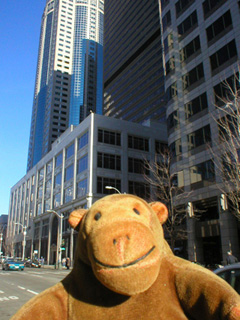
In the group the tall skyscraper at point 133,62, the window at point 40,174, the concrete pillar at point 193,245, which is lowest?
the concrete pillar at point 193,245

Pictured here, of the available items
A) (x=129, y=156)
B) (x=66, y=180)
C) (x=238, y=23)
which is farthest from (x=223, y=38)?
(x=66, y=180)

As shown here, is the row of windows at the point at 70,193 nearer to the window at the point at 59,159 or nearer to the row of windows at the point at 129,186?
the row of windows at the point at 129,186

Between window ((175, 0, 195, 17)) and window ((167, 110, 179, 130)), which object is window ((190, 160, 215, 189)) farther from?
window ((175, 0, 195, 17))

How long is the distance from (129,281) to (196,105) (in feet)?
89.5

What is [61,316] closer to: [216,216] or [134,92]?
[216,216]

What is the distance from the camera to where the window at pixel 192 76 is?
27.1 m

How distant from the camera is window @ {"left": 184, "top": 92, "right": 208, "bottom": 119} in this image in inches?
1025

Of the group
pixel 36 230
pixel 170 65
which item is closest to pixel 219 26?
pixel 170 65

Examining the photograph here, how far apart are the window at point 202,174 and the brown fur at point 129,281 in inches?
926

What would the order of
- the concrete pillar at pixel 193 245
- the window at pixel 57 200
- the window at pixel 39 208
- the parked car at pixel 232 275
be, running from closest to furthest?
the parked car at pixel 232 275
the concrete pillar at pixel 193 245
the window at pixel 57 200
the window at pixel 39 208

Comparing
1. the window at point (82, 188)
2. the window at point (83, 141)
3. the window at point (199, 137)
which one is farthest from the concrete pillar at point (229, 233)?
the window at point (83, 141)

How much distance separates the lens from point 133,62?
93.1 m

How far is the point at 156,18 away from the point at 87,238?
93.9 meters

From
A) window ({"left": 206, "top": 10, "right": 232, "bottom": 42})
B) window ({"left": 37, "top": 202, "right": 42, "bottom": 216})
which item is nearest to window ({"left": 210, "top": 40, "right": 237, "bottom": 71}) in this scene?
window ({"left": 206, "top": 10, "right": 232, "bottom": 42})
